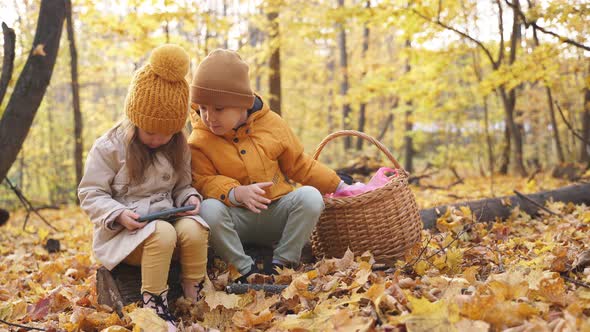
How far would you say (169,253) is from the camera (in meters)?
2.38

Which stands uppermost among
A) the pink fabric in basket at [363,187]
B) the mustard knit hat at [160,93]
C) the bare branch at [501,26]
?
the bare branch at [501,26]

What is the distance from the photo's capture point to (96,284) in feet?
8.72

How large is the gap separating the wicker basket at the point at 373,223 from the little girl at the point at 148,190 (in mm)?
801

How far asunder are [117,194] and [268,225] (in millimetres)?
855

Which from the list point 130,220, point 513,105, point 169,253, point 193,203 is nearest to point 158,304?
point 169,253

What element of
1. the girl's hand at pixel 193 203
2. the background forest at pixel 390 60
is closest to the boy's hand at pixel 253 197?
the girl's hand at pixel 193 203

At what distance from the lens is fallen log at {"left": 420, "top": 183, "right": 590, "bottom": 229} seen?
13.7ft

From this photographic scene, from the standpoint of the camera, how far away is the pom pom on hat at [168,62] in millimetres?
2480

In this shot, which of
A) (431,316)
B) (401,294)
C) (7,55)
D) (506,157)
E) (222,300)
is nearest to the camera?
(431,316)

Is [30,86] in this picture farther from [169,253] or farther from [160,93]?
[169,253]

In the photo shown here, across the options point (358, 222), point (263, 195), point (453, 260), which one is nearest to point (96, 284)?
point (263, 195)

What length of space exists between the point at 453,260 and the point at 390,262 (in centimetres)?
47

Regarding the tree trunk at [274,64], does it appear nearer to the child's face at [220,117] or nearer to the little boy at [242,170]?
the little boy at [242,170]

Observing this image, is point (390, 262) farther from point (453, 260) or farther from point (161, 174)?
point (161, 174)
